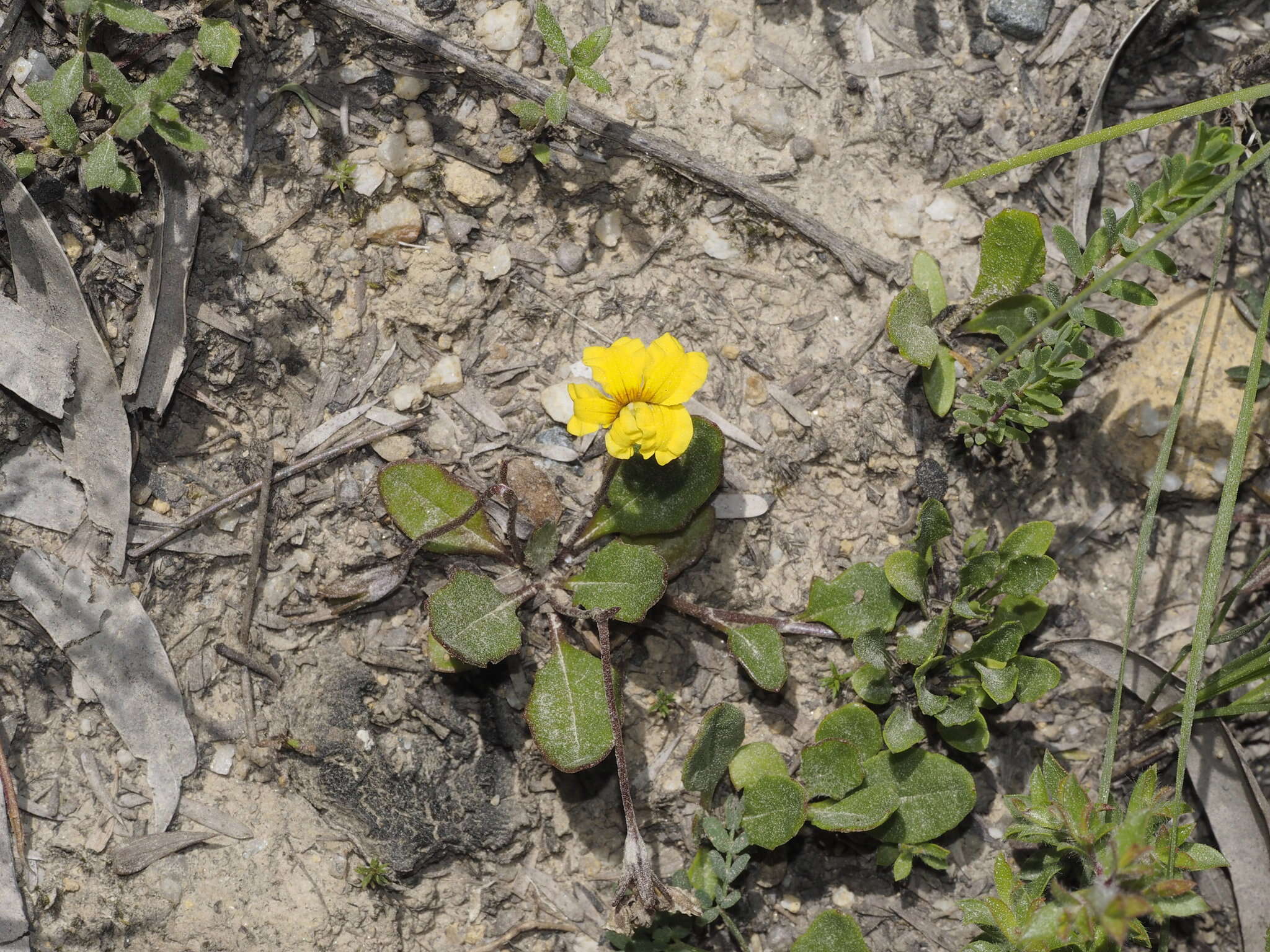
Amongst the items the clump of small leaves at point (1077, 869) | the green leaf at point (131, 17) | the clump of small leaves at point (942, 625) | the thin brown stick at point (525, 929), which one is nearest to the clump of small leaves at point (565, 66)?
the green leaf at point (131, 17)

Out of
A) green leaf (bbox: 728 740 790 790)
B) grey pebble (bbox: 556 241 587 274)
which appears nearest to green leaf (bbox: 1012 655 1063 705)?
green leaf (bbox: 728 740 790 790)

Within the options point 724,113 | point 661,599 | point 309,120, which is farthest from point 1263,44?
point 309,120

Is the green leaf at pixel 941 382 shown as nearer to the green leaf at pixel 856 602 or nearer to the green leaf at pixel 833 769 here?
the green leaf at pixel 856 602

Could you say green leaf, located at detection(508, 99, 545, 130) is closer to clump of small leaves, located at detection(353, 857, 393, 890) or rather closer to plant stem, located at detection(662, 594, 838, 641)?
plant stem, located at detection(662, 594, 838, 641)

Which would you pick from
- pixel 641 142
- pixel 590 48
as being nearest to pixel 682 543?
pixel 641 142

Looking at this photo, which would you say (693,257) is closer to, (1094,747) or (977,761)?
(977,761)

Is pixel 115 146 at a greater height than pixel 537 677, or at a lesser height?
greater
